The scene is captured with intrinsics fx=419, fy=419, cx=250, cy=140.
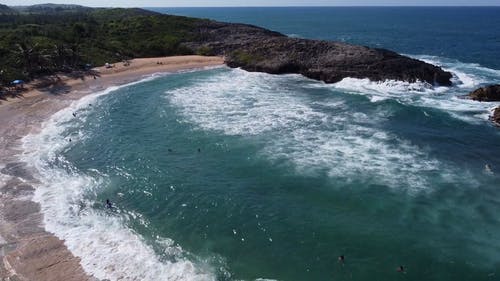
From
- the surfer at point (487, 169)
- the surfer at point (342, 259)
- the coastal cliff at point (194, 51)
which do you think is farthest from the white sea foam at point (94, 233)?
the coastal cliff at point (194, 51)

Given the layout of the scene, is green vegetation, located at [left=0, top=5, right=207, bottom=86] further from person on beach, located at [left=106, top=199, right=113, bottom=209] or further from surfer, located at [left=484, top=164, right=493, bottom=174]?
surfer, located at [left=484, top=164, right=493, bottom=174]

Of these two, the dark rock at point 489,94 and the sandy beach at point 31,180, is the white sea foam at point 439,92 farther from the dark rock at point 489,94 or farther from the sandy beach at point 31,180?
the sandy beach at point 31,180

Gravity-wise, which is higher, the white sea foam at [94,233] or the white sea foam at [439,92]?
the white sea foam at [439,92]

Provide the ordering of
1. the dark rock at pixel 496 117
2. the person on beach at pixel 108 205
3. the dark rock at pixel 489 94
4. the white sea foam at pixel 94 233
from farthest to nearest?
the dark rock at pixel 489 94 < the dark rock at pixel 496 117 < the person on beach at pixel 108 205 < the white sea foam at pixel 94 233

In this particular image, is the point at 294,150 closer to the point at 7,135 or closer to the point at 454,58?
the point at 7,135

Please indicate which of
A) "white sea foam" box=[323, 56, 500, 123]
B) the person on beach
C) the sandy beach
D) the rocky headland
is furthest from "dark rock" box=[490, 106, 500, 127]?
the sandy beach

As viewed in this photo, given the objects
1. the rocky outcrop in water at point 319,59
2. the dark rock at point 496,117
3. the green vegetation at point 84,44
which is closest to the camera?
the dark rock at point 496,117
